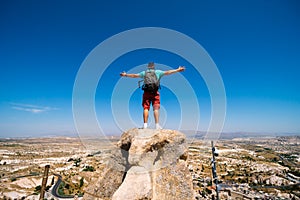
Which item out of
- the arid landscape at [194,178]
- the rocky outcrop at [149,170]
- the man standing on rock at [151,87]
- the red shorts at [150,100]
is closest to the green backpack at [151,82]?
the man standing on rock at [151,87]

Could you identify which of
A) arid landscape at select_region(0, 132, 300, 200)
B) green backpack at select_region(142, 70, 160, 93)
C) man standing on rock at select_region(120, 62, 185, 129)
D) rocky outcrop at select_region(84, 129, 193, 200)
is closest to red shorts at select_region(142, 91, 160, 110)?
man standing on rock at select_region(120, 62, 185, 129)

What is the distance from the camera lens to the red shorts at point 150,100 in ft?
19.0

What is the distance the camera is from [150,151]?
5.02 meters

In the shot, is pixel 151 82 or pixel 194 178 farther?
pixel 194 178

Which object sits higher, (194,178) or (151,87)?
(151,87)

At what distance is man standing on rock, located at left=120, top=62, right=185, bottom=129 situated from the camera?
5.62m

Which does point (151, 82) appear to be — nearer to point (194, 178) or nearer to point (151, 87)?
point (151, 87)

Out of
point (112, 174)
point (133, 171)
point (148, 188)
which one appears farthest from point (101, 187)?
point (148, 188)

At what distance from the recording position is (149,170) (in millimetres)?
4824

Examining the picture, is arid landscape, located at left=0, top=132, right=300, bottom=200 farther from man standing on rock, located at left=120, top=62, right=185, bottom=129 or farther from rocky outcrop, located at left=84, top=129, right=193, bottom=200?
man standing on rock, located at left=120, top=62, right=185, bottom=129

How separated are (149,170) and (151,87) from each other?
234 centimetres

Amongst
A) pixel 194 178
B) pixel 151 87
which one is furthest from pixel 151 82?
pixel 194 178

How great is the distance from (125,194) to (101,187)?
1299 mm

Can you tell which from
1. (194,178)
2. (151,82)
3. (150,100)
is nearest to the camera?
(151,82)
